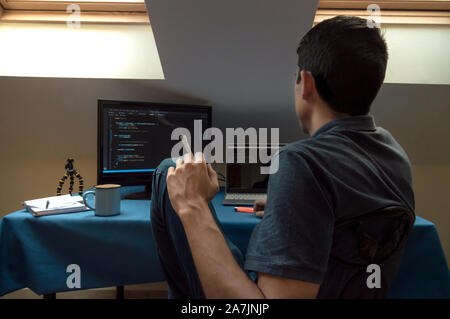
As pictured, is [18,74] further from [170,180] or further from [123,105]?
[170,180]

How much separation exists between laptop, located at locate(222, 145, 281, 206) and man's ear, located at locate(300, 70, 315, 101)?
0.79m

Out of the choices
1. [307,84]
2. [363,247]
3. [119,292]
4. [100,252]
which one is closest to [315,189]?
[363,247]

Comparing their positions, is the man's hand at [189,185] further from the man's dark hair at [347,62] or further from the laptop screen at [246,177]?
the laptop screen at [246,177]

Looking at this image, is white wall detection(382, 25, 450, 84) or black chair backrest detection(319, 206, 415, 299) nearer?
black chair backrest detection(319, 206, 415, 299)

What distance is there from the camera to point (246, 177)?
57.2 inches

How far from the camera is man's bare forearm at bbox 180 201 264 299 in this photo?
1.67 feet

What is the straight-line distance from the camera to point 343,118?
60 centimetres

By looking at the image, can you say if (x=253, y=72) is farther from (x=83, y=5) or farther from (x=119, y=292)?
(x=119, y=292)

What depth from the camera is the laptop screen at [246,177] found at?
1.45m

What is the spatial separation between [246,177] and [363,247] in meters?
0.95

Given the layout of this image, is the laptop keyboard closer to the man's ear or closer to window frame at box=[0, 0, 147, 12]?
the man's ear

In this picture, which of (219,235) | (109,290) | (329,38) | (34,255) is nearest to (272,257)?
(219,235)

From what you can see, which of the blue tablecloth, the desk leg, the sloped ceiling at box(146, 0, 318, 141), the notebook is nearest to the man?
the blue tablecloth
